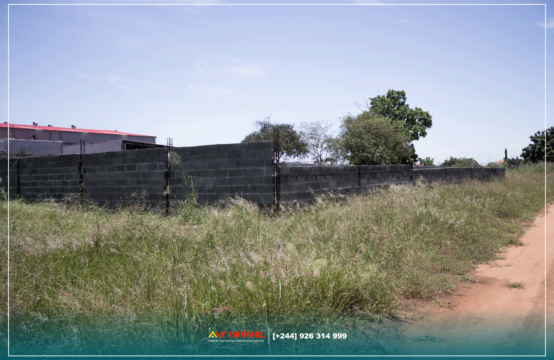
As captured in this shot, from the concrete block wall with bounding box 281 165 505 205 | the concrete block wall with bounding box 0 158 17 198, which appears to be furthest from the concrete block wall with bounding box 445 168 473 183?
the concrete block wall with bounding box 0 158 17 198

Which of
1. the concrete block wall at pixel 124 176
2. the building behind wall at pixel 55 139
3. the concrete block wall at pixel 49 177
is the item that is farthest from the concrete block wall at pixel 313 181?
the building behind wall at pixel 55 139

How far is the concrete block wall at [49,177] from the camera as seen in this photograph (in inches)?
445

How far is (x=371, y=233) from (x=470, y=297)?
1253 mm

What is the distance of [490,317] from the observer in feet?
10.4

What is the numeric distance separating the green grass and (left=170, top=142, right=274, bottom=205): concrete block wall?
1.62m

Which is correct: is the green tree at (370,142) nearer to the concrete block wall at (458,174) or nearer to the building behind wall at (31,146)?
the concrete block wall at (458,174)

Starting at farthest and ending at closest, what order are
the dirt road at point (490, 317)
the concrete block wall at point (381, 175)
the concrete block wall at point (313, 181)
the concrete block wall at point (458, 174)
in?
1. the concrete block wall at point (458, 174)
2. the concrete block wall at point (381, 175)
3. the concrete block wall at point (313, 181)
4. the dirt road at point (490, 317)

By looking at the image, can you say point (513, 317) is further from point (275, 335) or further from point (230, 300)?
point (230, 300)

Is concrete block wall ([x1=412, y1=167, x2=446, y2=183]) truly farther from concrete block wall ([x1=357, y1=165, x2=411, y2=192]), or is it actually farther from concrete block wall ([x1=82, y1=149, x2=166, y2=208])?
concrete block wall ([x1=82, y1=149, x2=166, y2=208])

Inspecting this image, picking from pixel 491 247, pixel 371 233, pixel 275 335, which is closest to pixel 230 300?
pixel 275 335

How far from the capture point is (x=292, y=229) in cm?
580

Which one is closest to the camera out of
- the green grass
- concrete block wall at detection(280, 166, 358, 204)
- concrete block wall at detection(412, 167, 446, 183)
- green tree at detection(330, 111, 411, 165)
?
the green grass
